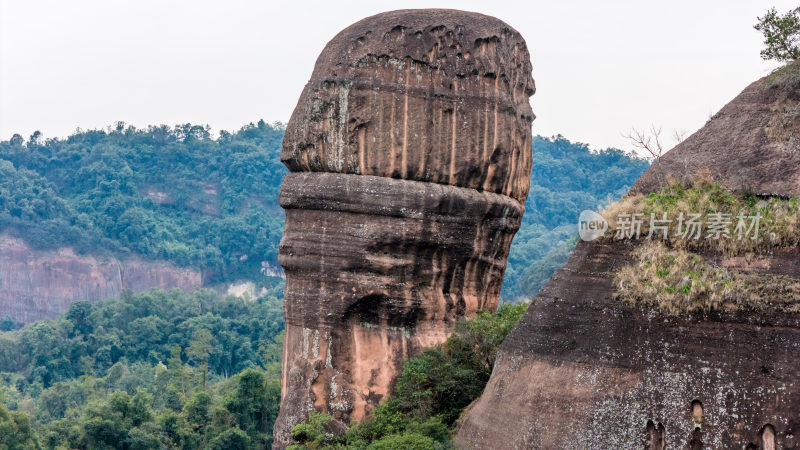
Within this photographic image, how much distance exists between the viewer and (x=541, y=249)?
93.4 meters

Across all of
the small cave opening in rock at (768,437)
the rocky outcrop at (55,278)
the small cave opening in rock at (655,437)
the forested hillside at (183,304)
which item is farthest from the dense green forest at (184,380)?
the rocky outcrop at (55,278)

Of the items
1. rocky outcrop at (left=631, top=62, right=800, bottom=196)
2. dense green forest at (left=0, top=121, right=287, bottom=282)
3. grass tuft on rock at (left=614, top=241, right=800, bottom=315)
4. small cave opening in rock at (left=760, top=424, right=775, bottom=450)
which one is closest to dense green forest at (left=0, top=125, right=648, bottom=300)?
dense green forest at (left=0, top=121, right=287, bottom=282)

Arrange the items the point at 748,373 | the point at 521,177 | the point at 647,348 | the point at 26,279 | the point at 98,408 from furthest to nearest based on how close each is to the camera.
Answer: the point at 26,279 → the point at 98,408 → the point at 521,177 → the point at 647,348 → the point at 748,373

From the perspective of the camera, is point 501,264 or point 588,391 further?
point 501,264

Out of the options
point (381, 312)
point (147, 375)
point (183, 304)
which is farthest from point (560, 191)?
point (381, 312)

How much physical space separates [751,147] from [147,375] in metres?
46.3

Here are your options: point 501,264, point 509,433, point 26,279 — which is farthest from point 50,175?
point 509,433

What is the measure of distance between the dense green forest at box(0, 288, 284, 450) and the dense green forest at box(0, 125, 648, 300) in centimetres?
2253

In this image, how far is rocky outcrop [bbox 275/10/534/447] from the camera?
69.7 ft

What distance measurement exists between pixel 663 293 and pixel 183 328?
2222 inches

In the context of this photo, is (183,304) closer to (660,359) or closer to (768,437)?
(660,359)

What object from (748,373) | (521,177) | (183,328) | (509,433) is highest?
(521,177)

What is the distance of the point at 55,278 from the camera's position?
100375 millimetres

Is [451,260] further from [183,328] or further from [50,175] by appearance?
[50,175]
